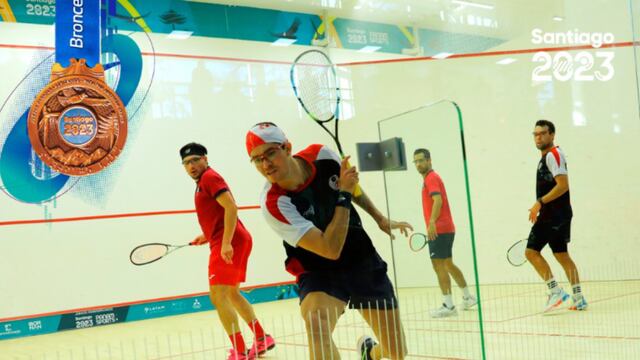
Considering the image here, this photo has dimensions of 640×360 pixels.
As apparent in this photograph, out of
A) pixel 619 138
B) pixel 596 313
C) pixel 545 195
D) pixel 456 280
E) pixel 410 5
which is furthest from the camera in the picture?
pixel 619 138

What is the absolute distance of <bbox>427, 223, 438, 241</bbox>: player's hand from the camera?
1336 mm

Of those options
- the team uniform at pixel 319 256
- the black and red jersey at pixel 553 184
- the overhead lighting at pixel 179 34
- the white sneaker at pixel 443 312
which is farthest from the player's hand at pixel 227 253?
the overhead lighting at pixel 179 34

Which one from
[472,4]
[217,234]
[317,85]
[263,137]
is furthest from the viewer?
A: [472,4]

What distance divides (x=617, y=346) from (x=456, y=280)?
146 cm

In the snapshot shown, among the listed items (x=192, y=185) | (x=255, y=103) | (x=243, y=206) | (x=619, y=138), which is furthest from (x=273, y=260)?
(x=619, y=138)

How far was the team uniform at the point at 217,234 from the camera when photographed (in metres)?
2.94

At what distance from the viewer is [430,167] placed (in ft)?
4.49

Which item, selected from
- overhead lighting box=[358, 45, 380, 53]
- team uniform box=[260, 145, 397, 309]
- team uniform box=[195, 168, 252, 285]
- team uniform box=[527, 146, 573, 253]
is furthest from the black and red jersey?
team uniform box=[260, 145, 397, 309]

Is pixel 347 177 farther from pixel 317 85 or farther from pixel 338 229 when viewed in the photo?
pixel 317 85

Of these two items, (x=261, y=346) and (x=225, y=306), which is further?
(x=225, y=306)

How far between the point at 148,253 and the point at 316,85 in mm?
3501

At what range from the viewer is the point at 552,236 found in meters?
3.75

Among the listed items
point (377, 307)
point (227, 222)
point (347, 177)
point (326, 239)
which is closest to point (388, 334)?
point (377, 307)

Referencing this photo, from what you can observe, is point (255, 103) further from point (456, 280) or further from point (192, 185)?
point (456, 280)
